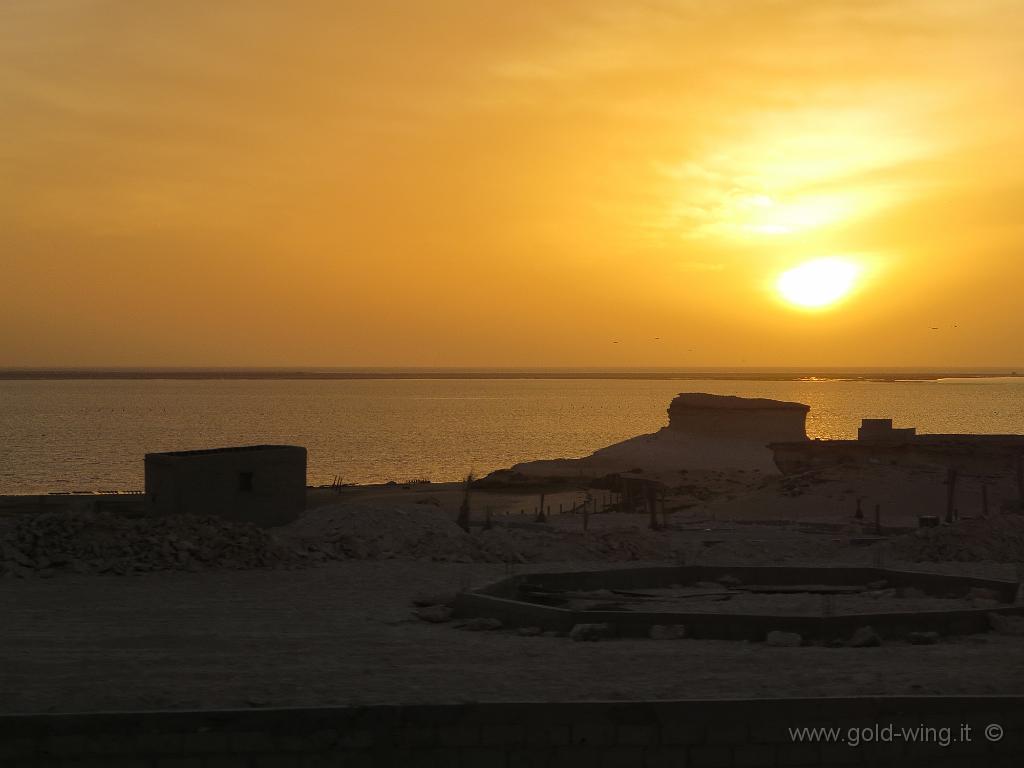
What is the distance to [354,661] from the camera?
11164 millimetres

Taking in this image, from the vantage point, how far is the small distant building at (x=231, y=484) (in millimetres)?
23969

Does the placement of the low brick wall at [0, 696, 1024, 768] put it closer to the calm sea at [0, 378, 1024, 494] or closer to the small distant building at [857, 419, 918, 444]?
the small distant building at [857, 419, 918, 444]

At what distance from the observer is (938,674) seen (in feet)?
34.0

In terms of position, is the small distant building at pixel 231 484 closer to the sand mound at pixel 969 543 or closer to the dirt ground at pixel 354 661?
the dirt ground at pixel 354 661

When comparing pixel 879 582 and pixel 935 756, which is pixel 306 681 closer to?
pixel 935 756

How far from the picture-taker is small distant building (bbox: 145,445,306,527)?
24.0m

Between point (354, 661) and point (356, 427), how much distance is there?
358 feet

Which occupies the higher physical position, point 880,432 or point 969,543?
point 880,432

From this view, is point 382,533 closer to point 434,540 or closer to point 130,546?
point 434,540

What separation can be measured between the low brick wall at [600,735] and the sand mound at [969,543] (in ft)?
38.5

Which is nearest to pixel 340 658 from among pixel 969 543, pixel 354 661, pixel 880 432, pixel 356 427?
pixel 354 661

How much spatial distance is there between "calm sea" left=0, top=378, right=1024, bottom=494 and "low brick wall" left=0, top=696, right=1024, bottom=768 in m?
50.1

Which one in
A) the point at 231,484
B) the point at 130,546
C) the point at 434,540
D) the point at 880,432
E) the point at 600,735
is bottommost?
the point at 600,735

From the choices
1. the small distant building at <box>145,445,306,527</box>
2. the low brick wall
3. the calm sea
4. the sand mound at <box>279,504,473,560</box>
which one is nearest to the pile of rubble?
the sand mound at <box>279,504,473,560</box>
